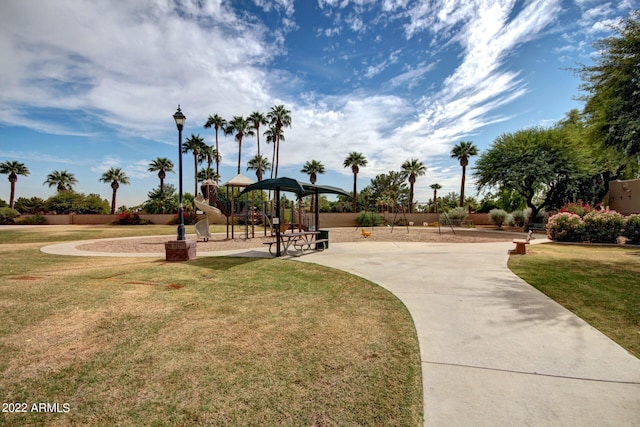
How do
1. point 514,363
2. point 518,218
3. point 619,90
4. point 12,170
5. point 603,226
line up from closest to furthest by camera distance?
point 514,363, point 619,90, point 603,226, point 518,218, point 12,170

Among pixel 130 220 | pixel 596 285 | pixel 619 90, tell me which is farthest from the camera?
pixel 130 220

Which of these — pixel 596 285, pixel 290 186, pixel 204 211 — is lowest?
pixel 596 285

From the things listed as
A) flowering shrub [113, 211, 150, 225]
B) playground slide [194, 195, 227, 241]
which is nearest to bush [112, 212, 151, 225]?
flowering shrub [113, 211, 150, 225]

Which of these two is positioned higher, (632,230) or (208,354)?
(632,230)

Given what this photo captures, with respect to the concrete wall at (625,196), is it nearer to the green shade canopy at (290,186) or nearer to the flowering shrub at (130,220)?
the green shade canopy at (290,186)

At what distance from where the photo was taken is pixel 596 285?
5.76 meters

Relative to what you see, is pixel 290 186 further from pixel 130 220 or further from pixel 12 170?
pixel 12 170

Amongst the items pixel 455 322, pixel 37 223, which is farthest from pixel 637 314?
pixel 37 223

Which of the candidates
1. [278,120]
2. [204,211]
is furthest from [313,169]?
[204,211]

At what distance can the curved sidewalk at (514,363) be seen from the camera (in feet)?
7.35

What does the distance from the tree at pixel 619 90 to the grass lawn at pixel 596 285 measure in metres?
3.64

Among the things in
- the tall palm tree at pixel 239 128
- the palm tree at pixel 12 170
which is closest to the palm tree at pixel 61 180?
the palm tree at pixel 12 170

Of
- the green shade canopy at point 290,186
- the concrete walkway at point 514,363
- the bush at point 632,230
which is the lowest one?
the concrete walkway at point 514,363

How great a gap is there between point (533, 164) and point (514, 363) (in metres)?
24.6
